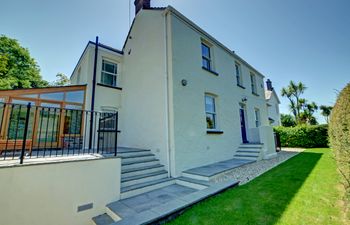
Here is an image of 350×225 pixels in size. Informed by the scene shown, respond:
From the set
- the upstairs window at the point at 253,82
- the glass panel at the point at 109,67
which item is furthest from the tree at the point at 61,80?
the upstairs window at the point at 253,82

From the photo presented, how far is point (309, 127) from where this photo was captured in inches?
549

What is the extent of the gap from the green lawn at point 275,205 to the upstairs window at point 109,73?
8.37 m

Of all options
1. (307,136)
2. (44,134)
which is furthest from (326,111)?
(44,134)

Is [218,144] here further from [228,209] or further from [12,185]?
[12,185]

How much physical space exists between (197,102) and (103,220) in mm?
5206

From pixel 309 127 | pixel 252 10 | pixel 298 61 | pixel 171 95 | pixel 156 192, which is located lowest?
pixel 156 192

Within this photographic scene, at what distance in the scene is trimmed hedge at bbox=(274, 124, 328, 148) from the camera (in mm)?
13469

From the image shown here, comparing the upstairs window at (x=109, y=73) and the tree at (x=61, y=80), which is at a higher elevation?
the tree at (x=61, y=80)

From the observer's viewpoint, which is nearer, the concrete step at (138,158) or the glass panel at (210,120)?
the concrete step at (138,158)

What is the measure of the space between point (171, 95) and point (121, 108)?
14.6 ft

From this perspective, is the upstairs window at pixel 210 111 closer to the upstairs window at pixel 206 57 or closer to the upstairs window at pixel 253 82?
the upstairs window at pixel 206 57

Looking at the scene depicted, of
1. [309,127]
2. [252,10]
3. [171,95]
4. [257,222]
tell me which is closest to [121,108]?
[171,95]

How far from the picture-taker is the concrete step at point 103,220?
3.44 m

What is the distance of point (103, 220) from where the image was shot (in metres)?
3.54
